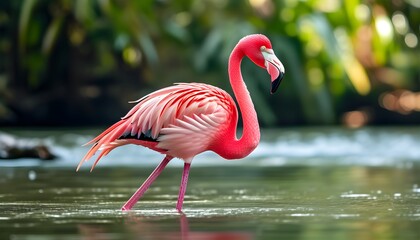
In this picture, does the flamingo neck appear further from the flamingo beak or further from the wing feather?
the flamingo beak

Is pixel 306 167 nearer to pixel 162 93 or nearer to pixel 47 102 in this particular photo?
pixel 162 93

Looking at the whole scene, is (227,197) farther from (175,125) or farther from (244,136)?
(175,125)

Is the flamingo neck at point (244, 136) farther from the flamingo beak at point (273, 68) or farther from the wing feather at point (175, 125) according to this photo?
the flamingo beak at point (273, 68)

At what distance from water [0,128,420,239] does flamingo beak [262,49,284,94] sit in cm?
79

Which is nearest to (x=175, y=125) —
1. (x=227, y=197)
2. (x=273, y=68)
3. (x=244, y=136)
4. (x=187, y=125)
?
(x=187, y=125)

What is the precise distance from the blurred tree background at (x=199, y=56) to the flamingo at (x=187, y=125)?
10.6m

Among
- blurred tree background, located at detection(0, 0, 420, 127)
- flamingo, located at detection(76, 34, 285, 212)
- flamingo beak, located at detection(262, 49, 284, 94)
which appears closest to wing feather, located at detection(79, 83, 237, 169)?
flamingo, located at detection(76, 34, 285, 212)

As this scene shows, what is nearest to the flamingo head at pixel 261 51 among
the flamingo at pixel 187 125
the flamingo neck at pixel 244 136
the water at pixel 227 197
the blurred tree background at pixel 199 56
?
the flamingo at pixel 187 125

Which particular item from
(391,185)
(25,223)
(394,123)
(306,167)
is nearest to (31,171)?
(306,167)

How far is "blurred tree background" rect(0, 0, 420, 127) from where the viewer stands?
1933 centimetres

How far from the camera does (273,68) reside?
23.1 ft

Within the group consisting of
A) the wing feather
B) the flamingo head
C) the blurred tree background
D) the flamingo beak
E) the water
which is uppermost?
the blurred tree background

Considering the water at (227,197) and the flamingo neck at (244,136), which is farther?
the flamingo neck at (244,136)

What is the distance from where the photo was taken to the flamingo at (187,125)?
22.6 ft
